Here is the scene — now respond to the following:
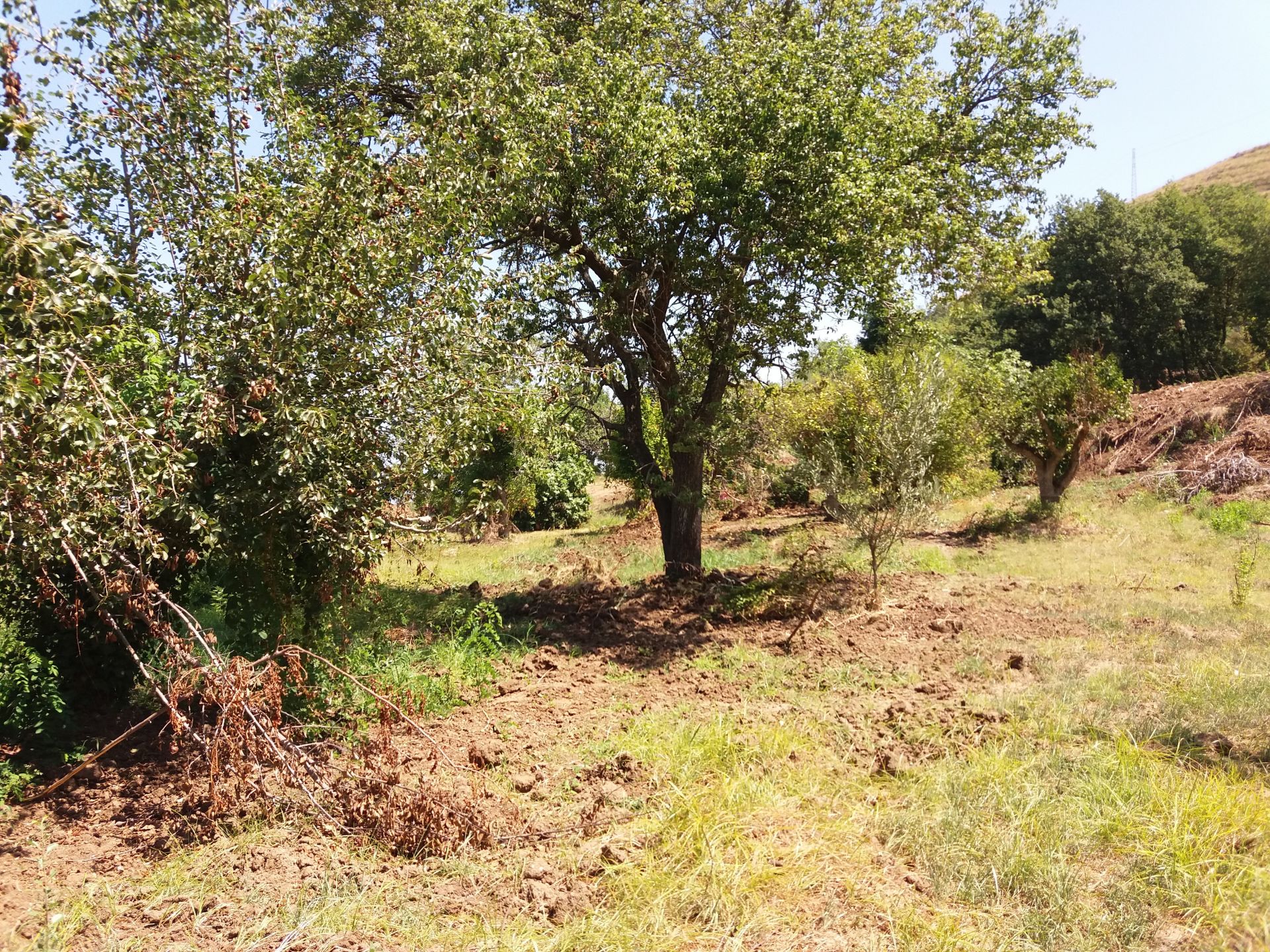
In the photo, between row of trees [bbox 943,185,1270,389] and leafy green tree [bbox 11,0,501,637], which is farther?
row of trees [bbox 943,185,1270,389]

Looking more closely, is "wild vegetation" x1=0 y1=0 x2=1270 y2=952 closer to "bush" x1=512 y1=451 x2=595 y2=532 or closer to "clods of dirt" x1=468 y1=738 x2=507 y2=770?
"clods of dirt" x1=468 y1=738 x2=507 y2=770

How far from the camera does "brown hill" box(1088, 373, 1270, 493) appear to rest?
47.0ft

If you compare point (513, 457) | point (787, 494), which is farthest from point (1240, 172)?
Result: point (513, 457)

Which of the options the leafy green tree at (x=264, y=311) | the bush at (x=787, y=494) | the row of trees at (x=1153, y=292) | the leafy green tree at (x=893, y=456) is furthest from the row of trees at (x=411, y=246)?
the row of trees at (x=1153, y=292)

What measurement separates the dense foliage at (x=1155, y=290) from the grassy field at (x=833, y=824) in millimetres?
23136

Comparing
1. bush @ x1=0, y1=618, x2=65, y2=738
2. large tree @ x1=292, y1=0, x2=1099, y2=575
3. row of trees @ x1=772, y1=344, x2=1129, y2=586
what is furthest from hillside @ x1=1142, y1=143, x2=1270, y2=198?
bush @ x1=0, y1=618, x2=65, y2=738

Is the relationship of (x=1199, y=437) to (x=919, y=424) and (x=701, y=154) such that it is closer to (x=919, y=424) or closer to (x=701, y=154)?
(x=919, y=424)

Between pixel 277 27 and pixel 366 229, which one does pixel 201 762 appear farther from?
pixel 277 27

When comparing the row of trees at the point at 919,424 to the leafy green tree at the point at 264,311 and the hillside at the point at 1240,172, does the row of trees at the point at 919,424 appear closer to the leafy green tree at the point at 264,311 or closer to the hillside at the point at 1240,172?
the leafy green tree at the point at 264,311

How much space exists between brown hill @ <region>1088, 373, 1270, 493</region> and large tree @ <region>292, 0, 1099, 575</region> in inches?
294

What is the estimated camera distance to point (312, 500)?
15.3 ft

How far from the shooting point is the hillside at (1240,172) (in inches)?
1898

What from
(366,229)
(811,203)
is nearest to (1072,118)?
(811,203)

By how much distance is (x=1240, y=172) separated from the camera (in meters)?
52.0
